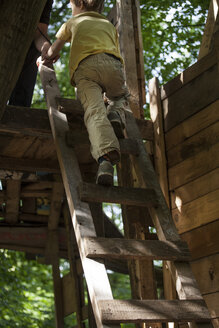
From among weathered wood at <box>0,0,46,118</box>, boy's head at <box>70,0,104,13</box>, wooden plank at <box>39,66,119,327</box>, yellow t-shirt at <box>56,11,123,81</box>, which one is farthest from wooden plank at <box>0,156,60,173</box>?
weathered wood at <box>0,0,46,118</box>

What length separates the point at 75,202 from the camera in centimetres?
355

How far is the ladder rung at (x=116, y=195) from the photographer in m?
3.58

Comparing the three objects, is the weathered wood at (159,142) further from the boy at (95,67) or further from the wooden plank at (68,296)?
the wooden plank at (68,296)

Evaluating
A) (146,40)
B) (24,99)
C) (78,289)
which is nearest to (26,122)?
(24,99)

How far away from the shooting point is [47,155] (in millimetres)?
5688

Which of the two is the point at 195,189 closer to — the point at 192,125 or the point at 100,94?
the point at 192,125

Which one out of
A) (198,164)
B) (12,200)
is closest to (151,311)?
(198,164)

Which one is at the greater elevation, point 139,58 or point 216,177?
point 139,58

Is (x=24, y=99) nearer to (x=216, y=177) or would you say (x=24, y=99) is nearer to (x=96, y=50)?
(x=96, y=50)

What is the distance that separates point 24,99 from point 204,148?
7.04 feet

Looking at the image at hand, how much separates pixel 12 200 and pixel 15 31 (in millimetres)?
4565

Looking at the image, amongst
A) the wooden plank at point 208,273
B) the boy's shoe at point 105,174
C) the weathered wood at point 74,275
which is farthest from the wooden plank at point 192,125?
the weathered wood at point 74,275

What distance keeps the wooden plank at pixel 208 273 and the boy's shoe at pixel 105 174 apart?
1218 millimetres

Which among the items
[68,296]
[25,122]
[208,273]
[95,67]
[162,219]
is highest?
[95,67]
